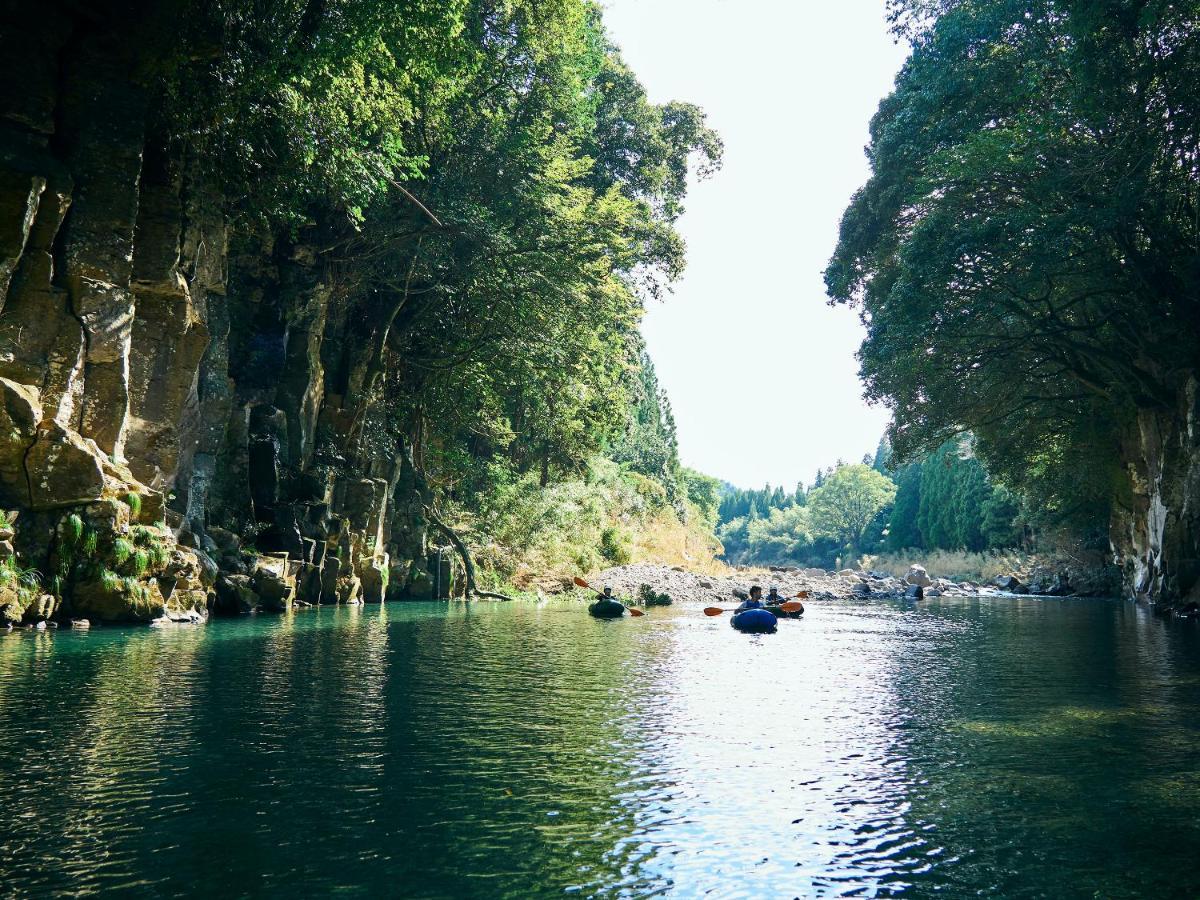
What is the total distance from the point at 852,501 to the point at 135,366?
89.0 meters

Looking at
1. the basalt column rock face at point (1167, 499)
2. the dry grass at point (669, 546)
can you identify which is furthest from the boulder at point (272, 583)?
the dry grass at point (669, 546)

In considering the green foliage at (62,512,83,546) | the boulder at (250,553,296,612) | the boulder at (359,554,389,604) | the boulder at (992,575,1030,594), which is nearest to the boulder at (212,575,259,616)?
the boulder at (250,553,296,612)

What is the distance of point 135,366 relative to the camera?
16.5 m

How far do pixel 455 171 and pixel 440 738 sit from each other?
19.1m

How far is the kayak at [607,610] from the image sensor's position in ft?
74.1

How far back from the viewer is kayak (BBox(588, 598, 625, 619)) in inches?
890

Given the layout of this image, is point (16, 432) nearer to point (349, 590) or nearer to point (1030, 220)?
point (349, 590)

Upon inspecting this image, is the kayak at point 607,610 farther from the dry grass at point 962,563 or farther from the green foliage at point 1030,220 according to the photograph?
the dry grass at point 962,563

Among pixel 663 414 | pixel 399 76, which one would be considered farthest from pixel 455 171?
pixel 663 414

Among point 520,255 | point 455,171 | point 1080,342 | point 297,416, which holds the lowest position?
point 297,416

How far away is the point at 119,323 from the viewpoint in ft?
50.0

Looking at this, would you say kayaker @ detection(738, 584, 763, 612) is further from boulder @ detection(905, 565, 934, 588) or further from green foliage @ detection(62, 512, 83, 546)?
boulder @ detection(905, 565, 934, 588)

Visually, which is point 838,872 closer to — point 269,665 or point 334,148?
point 269,665

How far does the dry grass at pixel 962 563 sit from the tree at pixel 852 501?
2720cm
